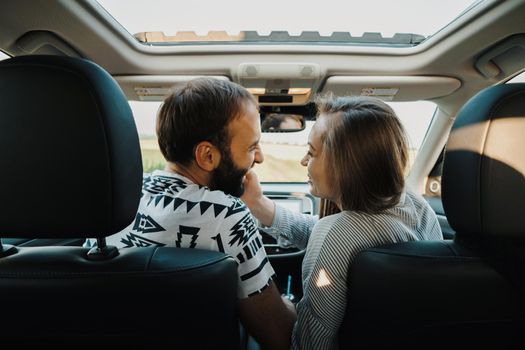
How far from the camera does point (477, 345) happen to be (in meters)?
1.07

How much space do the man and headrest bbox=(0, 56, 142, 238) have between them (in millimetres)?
301

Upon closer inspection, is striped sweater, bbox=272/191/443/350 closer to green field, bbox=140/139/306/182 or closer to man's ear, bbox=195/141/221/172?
man's ear, bbox=195/141/221/172

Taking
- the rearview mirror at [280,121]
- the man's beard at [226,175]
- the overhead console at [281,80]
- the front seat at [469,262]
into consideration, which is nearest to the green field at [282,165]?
the rearview mirror at [280,121]

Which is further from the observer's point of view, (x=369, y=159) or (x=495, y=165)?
(x=369, y=159)

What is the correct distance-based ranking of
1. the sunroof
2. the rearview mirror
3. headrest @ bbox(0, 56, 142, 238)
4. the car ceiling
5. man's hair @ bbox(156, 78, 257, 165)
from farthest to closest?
the rearview mirror < the sunroof < the car ceiling < man's hair @ bbox(156, 78, 257, 165) < headrest @ bbox(0, 56, 142, 238)

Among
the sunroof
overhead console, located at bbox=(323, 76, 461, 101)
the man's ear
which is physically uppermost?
the sunroof

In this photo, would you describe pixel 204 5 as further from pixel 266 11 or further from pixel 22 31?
pixel 22 31

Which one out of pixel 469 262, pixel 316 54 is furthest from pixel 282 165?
pixel 469 262

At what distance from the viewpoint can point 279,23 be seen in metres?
2.40

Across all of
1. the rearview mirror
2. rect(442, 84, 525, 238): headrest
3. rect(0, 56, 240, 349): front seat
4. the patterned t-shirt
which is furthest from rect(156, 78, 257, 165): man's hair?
the rearview mirror

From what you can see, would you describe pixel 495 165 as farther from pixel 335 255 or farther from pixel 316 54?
pixel 316 54

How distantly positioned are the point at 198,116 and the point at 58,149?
0.60 m

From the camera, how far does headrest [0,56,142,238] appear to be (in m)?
0.83

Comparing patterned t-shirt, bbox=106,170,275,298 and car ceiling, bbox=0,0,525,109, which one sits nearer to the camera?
patterned t-shirt, bbox=106,170,275,298
